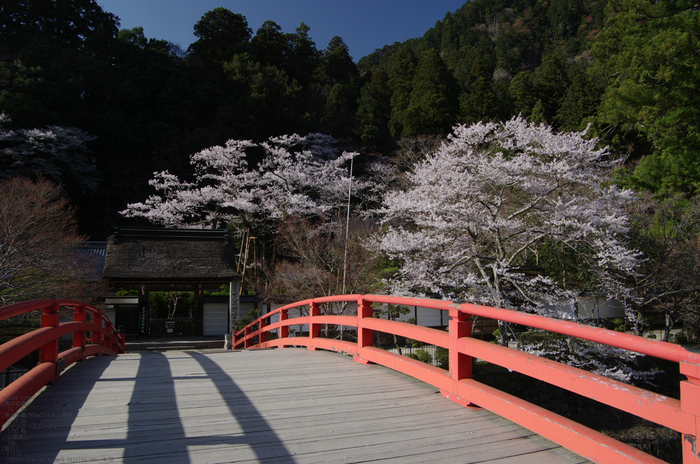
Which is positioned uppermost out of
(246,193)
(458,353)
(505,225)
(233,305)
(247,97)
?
(247,97)

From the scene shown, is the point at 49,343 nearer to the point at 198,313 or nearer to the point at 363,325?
the point at 363,325

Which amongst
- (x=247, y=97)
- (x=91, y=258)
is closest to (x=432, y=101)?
(x=247, y=97)

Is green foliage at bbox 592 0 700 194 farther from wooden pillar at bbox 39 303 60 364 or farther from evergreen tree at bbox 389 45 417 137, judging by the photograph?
wooden pillar at bbox 39 303 60 364

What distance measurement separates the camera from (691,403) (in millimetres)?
1609

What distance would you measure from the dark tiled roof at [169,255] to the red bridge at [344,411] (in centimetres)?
1080

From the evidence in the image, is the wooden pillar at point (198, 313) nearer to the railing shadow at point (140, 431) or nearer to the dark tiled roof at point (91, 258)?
the dark tiled roof at point (91, 258)

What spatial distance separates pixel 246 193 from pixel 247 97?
9395 millimetres

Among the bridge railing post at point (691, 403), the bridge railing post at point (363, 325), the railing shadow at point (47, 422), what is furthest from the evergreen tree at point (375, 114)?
the bridge railing post at point (691, 403)

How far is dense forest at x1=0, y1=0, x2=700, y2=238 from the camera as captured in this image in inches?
627

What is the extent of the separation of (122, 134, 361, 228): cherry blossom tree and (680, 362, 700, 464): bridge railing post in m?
17.7

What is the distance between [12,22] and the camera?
1105 inches

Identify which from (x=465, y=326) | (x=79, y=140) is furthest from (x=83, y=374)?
(x=79, y=140)

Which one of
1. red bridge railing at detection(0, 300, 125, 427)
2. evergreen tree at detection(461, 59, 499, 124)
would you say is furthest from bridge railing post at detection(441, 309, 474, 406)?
evergreen tree at detection(461, 59, 499, 124)

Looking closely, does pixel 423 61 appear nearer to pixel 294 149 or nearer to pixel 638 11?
pixel 294 149
